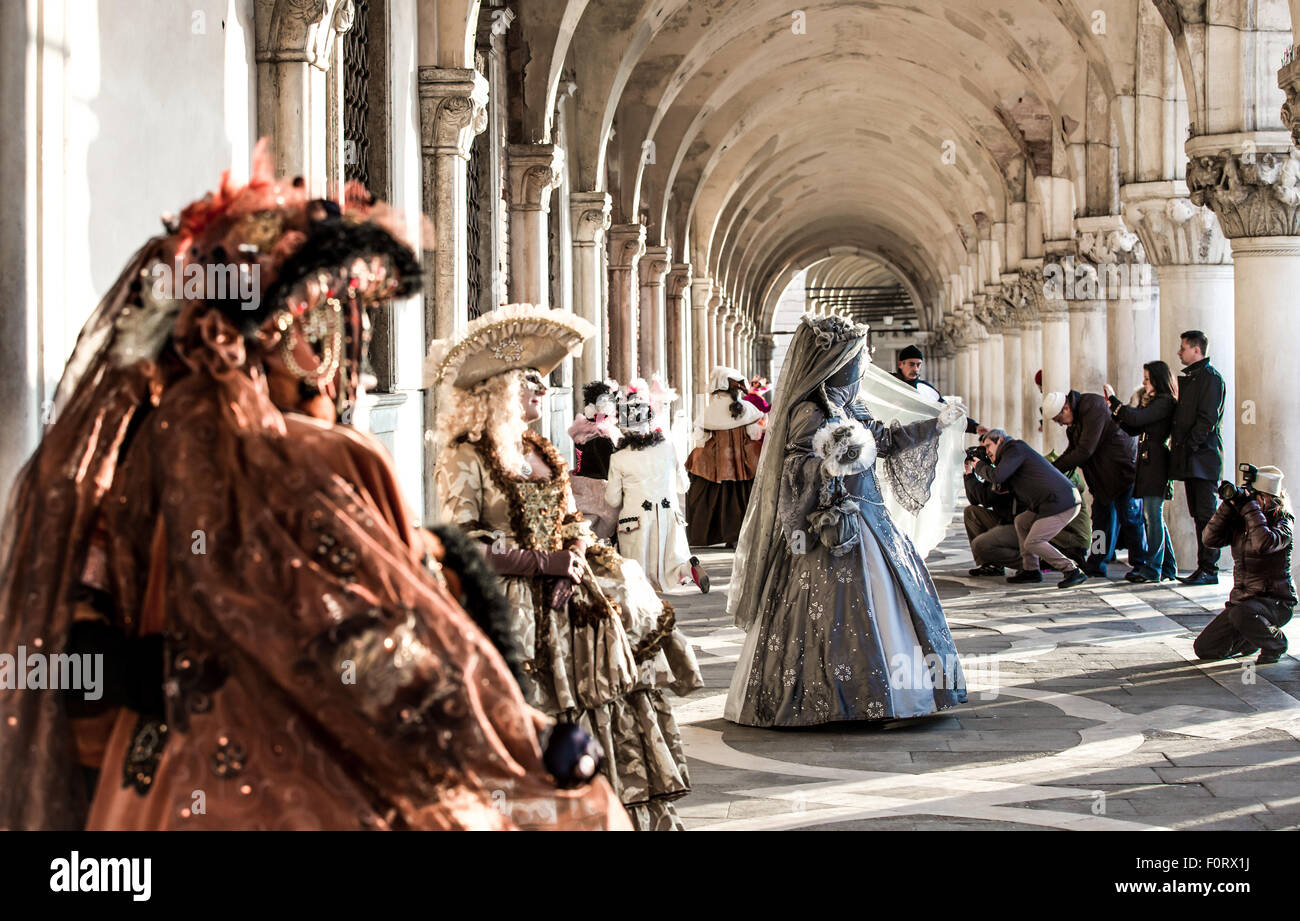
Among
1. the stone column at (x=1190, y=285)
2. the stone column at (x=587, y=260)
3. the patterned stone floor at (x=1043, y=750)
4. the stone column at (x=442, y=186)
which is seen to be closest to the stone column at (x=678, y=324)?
the stone column at (x=587, y=260)

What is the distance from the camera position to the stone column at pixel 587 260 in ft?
49.1

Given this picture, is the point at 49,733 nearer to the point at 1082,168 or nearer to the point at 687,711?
the point at 687,711

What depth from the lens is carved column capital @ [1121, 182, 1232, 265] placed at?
12008mm

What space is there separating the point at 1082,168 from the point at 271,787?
15.2m

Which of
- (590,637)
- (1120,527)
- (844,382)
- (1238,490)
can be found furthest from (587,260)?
(590,637)

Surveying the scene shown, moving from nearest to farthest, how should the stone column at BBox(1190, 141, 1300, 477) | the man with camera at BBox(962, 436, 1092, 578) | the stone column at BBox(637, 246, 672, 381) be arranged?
the stone column at BBox(1190, 141, 1300, 477)
the man with camera at BBox(962, 436, 1092, 578)
the stone column at BBox(637, 246, 672, 381)

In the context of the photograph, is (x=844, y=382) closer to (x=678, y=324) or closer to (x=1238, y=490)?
(x=1238, y=490)

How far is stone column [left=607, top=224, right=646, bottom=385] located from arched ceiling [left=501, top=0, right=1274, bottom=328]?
0.98 ft

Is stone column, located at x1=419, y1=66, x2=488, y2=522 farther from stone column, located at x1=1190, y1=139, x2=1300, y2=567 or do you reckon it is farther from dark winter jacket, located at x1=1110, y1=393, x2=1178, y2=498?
stone column, located at x1=1190, y1=139, x2=1300, y2=567

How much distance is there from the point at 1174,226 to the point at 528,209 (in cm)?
506

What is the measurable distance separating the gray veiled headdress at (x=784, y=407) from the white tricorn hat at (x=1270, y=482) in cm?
226

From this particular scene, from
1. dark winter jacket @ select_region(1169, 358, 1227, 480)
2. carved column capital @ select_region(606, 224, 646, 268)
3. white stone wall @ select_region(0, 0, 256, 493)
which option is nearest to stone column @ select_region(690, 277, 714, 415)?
carved column capital @ select_region(606, 224, 646, 268)

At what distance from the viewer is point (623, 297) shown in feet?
60.1
